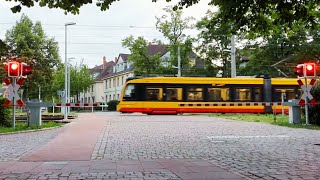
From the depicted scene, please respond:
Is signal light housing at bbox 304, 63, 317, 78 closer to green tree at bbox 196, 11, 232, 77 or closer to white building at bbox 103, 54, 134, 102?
green tree at bbox 196, 11, 232, 77

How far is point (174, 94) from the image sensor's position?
107 ft

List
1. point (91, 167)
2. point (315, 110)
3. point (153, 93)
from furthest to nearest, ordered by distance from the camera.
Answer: point (153, 93)
point (315, 110)
point (91, 167)

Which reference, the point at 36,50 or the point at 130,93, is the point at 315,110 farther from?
the point at 36,50

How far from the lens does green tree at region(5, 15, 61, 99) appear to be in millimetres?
58125

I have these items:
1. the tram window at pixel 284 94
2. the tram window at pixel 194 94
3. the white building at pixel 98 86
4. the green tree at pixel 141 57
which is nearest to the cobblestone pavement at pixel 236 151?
the tram window at pixel 194 94

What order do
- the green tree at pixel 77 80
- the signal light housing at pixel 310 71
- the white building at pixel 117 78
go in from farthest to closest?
the white building at pixel 117 78 < the green tree at pixel 77 80 < the signal light housing at pixel 310 71

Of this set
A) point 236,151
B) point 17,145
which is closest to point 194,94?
point 17,145

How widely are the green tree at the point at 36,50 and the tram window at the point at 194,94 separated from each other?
29780mm

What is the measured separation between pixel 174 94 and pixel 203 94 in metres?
2.25

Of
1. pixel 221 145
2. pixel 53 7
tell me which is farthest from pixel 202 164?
pixel 53 7

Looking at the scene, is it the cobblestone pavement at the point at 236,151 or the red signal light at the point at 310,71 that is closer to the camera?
the cobblestone pavement at the point at 236,151

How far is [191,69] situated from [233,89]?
93.1 feet

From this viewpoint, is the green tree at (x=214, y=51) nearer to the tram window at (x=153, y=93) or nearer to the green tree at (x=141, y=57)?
the green tree at (x=141, y=57)

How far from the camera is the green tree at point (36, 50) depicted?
58.1 m
